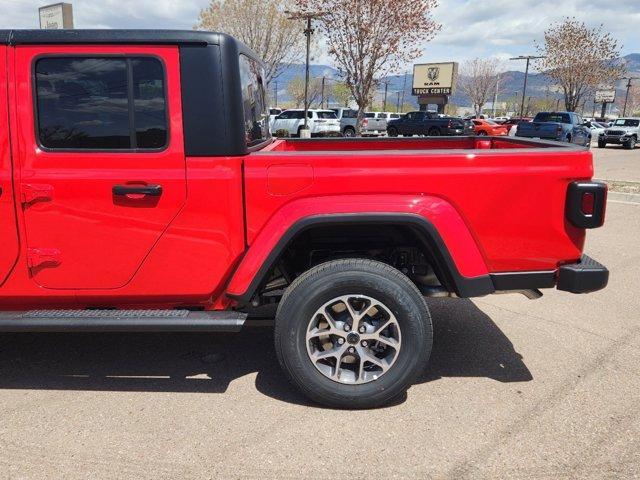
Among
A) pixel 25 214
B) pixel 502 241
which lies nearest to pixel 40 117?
pixel 25 214

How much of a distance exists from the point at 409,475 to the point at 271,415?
0.85m

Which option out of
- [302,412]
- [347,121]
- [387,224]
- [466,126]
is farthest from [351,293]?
[347,121]

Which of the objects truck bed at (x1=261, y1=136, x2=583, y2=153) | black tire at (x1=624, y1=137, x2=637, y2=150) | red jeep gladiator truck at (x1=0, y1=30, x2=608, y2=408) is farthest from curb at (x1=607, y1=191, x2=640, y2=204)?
A: black tire at (x1=624, y1=137, x2=637, y2=150)

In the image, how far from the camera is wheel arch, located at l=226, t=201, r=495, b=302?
280 cm

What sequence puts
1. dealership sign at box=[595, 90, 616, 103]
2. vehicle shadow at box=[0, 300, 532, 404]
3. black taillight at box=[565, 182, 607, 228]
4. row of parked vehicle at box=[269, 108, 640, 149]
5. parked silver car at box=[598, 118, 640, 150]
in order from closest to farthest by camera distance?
black taillight at box=[565, 182, 607, 228]
vehicle shadow at box=[0, 300, 532, 404]
row of parked vehicle at box=[269, 108, 640, 149]
parked silver car at box=[598, 118, 640, 150]
dealership sign at box=[595, 90, 616, 103]

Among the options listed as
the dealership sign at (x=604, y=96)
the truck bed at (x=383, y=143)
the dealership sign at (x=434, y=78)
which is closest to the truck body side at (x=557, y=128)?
the truck bed at (x=383, y=143)

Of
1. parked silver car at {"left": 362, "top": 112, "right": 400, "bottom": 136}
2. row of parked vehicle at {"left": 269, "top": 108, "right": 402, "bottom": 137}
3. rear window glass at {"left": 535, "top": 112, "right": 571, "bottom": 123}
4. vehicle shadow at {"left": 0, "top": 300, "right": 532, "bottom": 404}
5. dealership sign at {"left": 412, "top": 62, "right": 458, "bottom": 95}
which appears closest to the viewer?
vehicle shadow at {"left": 0, "top": 300, "right": 532, "bottom": 404}

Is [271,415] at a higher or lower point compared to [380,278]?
lower

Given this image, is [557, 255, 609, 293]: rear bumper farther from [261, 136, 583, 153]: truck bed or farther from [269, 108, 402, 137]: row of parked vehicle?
[269, 108, 402, 137]: row of parked vehicle

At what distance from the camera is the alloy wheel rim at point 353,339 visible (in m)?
2.95

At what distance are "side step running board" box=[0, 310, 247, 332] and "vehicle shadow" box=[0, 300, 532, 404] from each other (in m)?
0.58

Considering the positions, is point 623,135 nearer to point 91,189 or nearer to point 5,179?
point 91,189

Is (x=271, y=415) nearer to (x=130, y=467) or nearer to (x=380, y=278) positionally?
(x=130, y=467)

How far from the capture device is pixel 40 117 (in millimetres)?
2809
